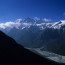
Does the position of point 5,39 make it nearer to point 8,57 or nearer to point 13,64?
point 8,57

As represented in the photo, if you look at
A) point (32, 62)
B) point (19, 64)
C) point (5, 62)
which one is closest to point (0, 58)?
point (5, 62)

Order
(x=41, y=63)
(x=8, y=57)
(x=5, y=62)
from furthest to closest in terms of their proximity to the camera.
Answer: (x=41, y=63) < (x=8, y=57) < (x=5, y=62)

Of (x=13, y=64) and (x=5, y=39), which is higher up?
(x=5, y=39)

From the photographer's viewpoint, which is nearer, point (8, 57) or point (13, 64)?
point (13, 64)

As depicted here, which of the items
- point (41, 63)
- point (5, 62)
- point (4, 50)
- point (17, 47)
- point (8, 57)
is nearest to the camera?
point (5, 62)

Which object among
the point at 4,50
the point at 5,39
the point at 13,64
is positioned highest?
the point at 5,39

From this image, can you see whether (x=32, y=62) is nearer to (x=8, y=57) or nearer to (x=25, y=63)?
(x=25, y=63)

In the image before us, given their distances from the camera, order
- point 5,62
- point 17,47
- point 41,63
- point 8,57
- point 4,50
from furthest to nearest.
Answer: point 17,47, point 41,63, point 4,50, point 8,57, point 5,62

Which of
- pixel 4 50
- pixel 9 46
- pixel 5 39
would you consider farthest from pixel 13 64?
pixel 5 39

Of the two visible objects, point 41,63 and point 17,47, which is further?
point 17,47
